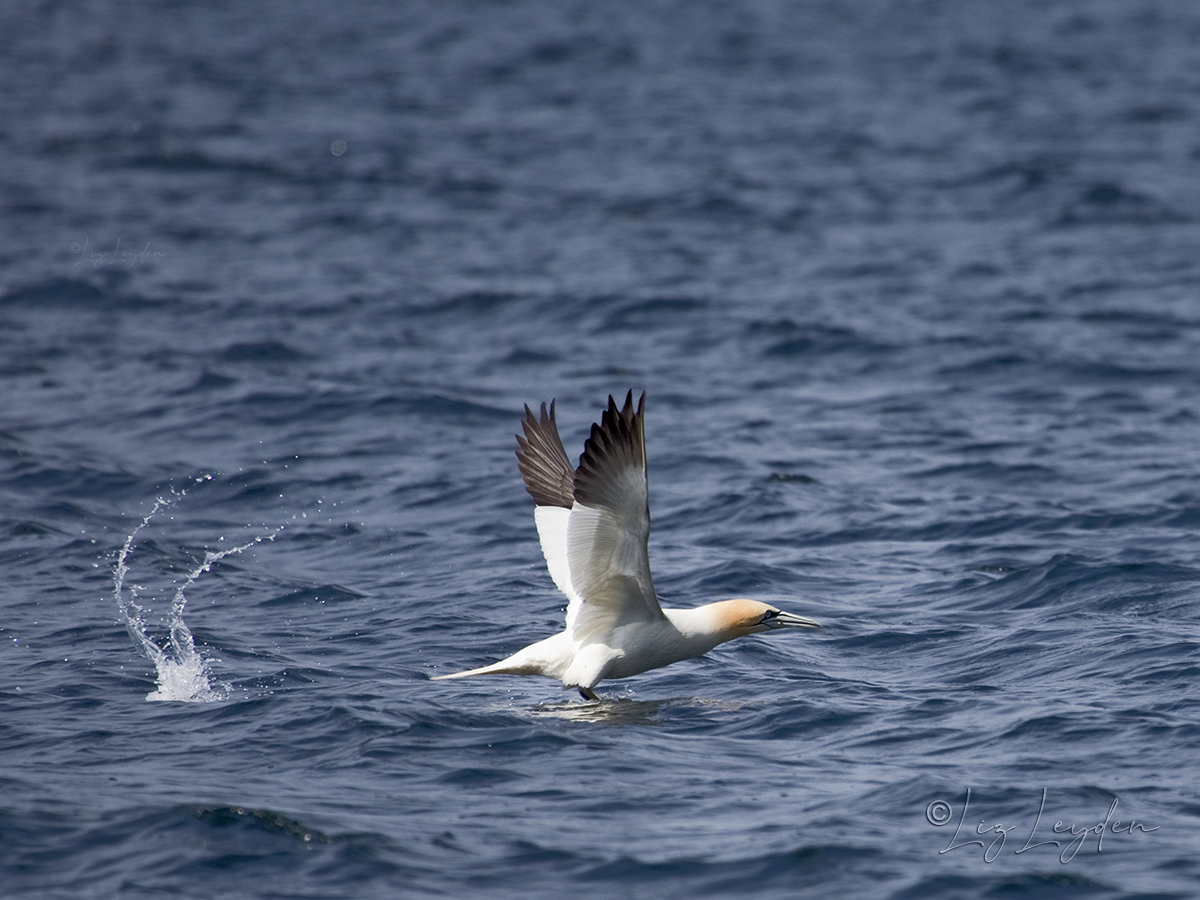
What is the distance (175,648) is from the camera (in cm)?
987

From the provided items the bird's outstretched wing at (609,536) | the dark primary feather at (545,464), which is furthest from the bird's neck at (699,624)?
the dark primary feather at (545,464)

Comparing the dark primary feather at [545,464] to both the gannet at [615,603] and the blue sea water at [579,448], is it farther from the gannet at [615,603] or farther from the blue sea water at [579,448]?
the blue sea water at [579,448]

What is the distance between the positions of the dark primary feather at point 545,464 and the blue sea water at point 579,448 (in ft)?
3.20

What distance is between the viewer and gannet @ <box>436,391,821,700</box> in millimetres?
8492

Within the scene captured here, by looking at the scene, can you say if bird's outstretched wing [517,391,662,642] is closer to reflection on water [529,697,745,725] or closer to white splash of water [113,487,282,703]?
reflection on water [529,697,745,725]

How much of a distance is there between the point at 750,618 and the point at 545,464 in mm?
1913

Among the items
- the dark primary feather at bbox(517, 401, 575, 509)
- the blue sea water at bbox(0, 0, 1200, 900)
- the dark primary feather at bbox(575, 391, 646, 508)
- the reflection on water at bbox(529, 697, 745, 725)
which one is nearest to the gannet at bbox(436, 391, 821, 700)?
the dark primary feather at bbox(575, 391, 646, 508)

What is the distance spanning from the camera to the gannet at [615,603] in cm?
849

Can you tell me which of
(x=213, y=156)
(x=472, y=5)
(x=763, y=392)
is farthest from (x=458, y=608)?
(x=472, y=5)

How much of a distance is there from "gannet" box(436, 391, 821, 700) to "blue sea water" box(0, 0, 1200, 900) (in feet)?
1.04

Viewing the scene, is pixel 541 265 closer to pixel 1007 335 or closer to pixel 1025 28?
pixel 1007 335

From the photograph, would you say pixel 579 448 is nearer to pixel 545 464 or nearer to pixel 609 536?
pixel 545 464

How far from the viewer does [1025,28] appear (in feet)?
127

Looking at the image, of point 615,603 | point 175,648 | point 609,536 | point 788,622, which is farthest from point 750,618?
point 175,648
